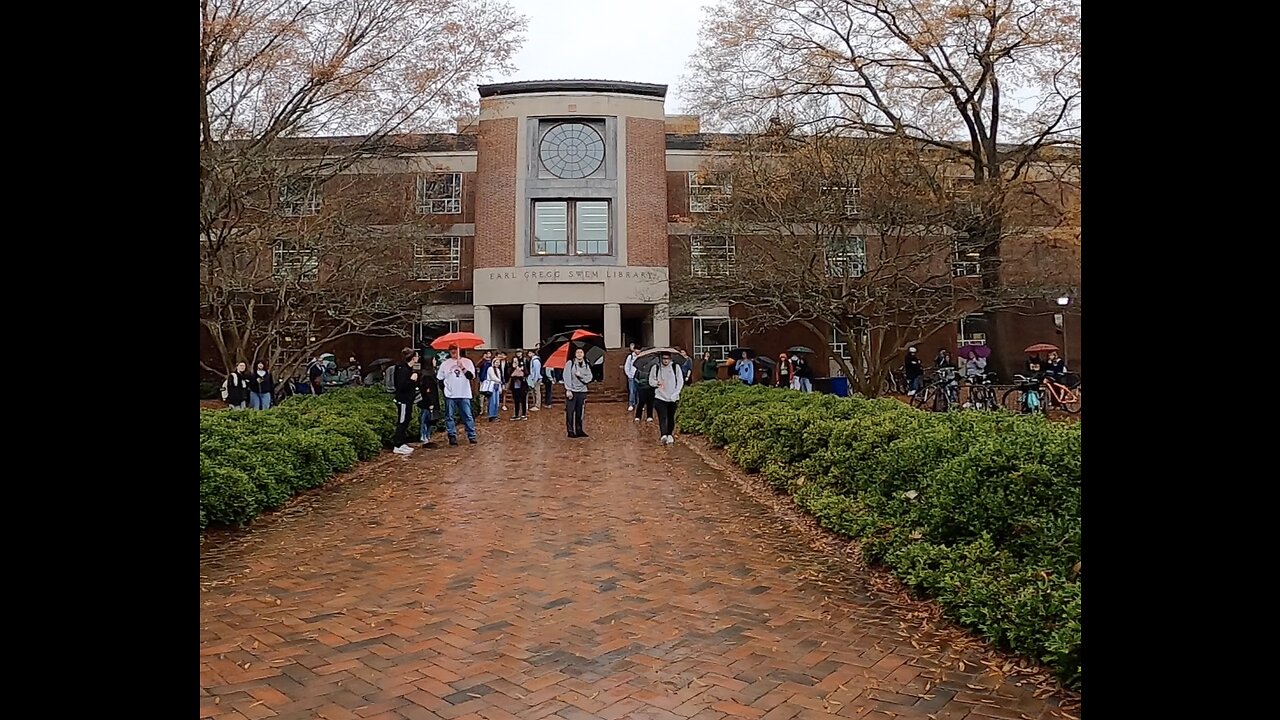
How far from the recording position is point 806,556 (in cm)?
611

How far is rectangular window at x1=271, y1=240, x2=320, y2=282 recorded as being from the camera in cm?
1334

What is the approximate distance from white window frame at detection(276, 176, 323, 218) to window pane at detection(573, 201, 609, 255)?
1478cm

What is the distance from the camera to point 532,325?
1101 inches

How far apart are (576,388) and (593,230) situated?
1535cm

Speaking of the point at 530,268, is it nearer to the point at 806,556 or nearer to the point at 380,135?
the point at 380,135

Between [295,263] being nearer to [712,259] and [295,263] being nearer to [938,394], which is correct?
[712,259]

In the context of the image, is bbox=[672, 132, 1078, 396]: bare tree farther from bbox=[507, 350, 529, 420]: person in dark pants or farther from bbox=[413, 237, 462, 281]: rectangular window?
bbox=[413, 237, 462, 281]: rectangular window

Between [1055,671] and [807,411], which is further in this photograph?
[807,411]

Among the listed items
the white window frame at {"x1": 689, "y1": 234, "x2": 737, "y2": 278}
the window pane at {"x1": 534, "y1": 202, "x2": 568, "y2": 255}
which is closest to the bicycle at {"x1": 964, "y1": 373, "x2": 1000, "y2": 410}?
the white window frame at {"x1": 689, "y1": 234, "x2": 737, "y2": 278}

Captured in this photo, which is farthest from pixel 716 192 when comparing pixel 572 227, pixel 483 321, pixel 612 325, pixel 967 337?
pixel 967 337

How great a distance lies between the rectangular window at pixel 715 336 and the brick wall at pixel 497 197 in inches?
271
